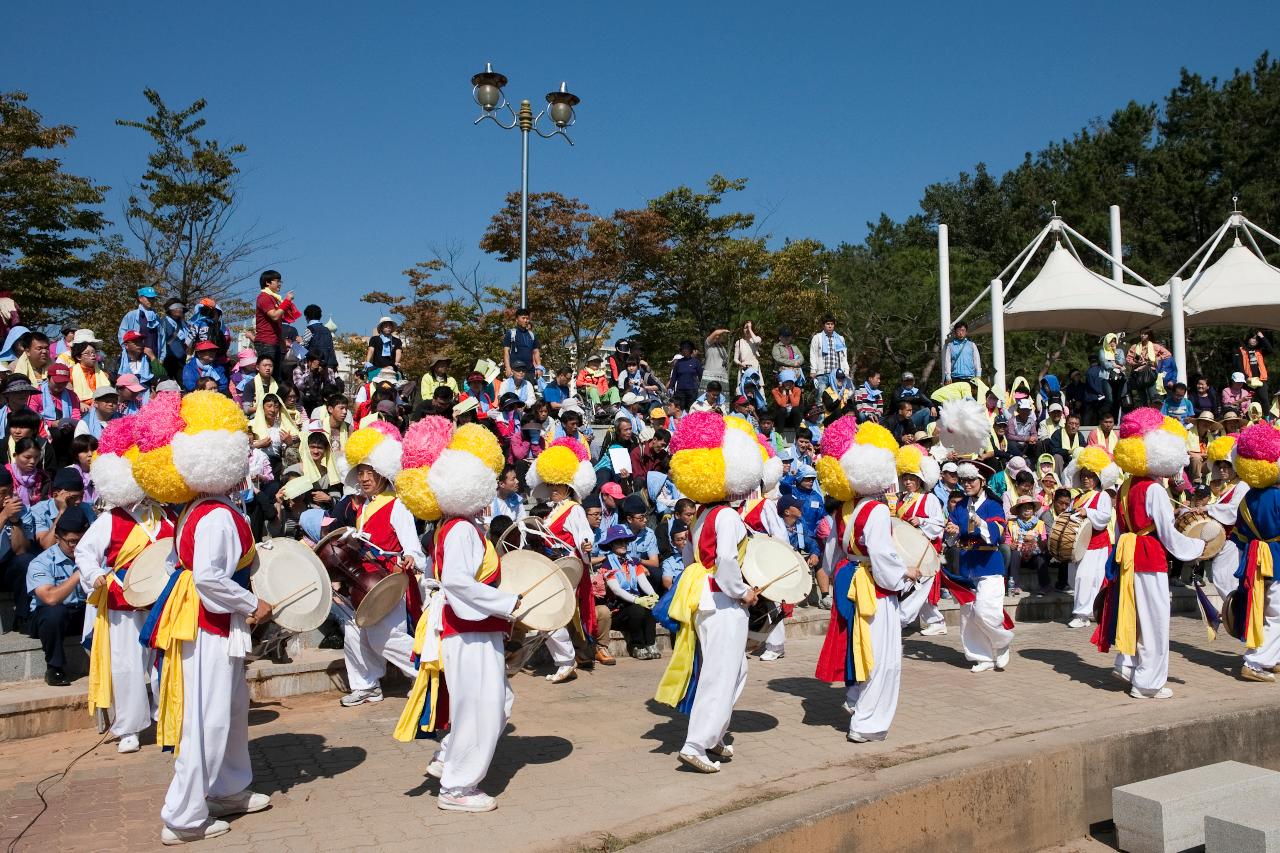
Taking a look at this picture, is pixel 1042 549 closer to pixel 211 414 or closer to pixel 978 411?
pixel 978 411

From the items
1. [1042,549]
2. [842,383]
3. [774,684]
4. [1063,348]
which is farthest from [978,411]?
[1063,348]

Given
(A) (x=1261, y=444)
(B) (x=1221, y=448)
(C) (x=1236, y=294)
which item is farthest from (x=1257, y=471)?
(C) (x=1236, y=294)

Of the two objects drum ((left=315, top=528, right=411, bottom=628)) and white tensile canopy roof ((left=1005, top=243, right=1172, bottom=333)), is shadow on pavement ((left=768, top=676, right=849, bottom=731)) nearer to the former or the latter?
drum ((left=315, top=528, right=411, bottom=628))

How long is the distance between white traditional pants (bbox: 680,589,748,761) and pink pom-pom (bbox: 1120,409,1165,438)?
3.92m

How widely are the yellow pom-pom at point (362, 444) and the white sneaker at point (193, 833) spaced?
302 centimetres

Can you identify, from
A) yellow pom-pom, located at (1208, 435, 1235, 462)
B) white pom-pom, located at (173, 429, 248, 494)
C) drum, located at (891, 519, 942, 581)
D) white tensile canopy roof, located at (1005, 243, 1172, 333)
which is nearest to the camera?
white pom-pom, located at (173, 429, 248, 494)

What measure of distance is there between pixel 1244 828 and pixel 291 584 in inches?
209

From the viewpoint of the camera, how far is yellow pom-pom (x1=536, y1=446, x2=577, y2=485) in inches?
347

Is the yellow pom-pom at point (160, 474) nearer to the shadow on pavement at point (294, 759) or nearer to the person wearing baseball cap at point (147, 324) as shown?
the shadow on pavement at point (294, 759)

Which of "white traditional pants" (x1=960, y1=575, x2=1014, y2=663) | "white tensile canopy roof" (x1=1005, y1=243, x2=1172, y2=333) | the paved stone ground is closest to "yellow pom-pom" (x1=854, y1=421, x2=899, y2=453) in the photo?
the paved stone ground

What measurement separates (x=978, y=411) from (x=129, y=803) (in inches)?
330

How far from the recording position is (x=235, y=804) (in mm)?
5238

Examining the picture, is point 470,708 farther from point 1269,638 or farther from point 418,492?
point 1269,638

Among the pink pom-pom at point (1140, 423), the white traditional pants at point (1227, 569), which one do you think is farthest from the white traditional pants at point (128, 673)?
the white traditional pants at point (1227, 569)
